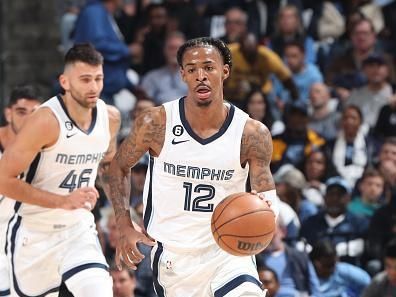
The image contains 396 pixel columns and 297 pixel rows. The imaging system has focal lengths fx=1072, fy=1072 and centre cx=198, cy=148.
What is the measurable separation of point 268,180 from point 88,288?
148 cm

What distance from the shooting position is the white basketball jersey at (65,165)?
7.61 m

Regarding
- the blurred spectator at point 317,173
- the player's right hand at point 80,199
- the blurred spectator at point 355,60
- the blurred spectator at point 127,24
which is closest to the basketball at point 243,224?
the player's right hand at point 80,199

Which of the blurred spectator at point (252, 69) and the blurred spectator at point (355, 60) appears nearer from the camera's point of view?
the blurred spectator at point (252, 69)

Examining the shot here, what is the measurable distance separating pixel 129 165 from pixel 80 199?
1.55ft

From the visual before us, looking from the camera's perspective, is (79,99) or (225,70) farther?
(79,99)

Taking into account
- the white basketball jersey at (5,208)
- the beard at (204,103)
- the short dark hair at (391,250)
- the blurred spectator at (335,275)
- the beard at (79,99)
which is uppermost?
the beard at (204,103)

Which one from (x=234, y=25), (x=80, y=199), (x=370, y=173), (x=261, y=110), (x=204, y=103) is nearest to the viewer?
(x=204, y=103)

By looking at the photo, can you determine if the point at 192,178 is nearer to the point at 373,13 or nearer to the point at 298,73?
the point at 298,73

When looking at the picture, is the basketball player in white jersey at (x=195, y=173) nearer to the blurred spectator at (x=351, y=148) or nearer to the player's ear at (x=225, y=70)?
the player's ear at (x=225, y=70)

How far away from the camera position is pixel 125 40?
569 inches

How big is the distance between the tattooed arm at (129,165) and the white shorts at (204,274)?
201 millimetres

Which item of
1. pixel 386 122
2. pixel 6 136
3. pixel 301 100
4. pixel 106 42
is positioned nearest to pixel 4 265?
pixel 6 136

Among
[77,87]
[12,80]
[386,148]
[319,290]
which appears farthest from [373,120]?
[77,87]

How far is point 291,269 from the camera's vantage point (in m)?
9.99
